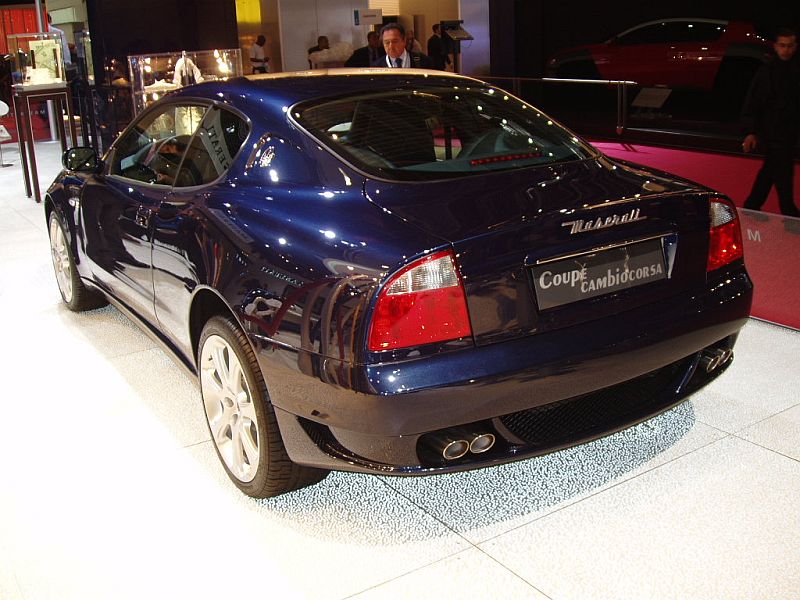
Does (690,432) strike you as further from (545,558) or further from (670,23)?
(670,23)

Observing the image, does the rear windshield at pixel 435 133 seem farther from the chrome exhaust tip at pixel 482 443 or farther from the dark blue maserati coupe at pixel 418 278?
the chrome exhaust tip at pixel 482 443

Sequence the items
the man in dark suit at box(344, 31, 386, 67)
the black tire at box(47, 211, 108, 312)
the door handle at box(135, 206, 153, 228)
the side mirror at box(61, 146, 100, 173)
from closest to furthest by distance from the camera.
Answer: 1. the door handle at box(135, 206, 153, 228)
2. the side mirror at box(61, 146, 100, 173)
3. the black tire at box(47, 211, 108, 312)
4. the man in dark suit at box(344, 31, 386, 67)

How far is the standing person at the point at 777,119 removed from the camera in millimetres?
5574

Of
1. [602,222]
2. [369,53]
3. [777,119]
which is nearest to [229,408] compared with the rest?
[602,222]

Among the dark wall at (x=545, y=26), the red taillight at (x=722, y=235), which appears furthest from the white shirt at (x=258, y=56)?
the red taillight at (x=722, y=235)

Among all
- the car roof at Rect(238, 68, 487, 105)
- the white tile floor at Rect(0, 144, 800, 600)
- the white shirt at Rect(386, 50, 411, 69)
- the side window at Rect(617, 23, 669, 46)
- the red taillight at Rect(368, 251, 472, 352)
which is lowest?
the white tile floor at Rect(0, 144, 800, 600)

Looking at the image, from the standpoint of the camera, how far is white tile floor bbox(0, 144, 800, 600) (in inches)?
92.9

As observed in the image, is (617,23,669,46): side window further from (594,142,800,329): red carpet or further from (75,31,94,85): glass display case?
(594,142,800,329): red carpet

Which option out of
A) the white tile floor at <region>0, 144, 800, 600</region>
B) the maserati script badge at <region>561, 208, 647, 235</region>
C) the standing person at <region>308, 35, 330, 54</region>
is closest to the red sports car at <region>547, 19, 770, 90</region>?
the white tile floor at <region>0, 144, 800, 600</region>

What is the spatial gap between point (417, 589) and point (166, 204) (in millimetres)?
1605

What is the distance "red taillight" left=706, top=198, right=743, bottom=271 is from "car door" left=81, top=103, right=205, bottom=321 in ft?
5.87

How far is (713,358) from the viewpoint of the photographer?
2.76 metres

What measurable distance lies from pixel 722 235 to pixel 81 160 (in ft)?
9.32

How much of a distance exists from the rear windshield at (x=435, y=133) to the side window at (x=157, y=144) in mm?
667
